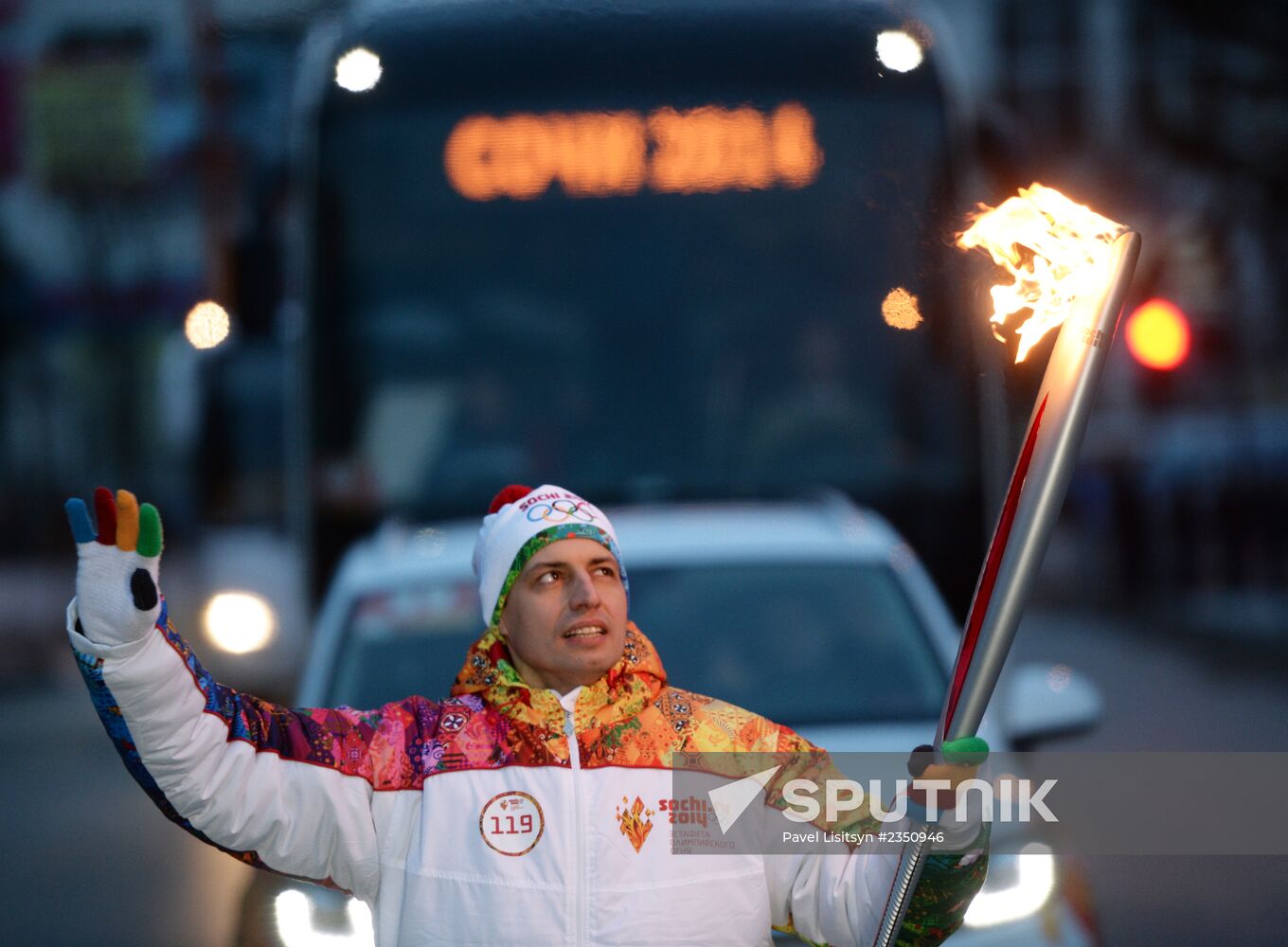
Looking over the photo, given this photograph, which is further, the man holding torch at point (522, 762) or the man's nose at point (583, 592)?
the man's nose at point (583, 592)

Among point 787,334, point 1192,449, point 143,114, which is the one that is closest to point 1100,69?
point 1192,449

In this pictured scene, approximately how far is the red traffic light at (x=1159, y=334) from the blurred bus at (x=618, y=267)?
272 centimetres

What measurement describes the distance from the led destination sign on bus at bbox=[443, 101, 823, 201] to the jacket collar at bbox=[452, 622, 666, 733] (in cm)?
350

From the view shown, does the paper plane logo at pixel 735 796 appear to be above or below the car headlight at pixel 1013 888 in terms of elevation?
below

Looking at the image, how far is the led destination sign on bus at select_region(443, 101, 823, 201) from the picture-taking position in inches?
232

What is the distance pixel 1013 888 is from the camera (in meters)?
3.69

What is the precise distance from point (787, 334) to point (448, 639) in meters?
2.30

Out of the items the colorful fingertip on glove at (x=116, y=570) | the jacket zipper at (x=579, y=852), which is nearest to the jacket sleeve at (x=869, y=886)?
the jacket zipper at (x=579, y=852)

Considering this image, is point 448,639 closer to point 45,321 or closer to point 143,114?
point 143,114

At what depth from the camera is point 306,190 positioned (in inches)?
255

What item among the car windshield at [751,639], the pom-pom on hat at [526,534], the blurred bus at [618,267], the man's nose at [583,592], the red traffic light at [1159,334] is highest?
the red traffic light at [1159,334]

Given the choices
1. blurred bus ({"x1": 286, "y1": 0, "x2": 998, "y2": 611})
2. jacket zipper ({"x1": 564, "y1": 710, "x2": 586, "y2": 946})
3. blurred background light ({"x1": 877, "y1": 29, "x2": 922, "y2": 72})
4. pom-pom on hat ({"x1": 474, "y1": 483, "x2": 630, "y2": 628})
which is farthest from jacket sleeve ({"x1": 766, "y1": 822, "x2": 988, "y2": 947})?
blurred background light ({"x1": 877, "y1": 29, "x2": 922, "y2": 72})

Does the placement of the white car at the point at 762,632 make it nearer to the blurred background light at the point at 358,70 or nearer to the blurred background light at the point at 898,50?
the blurred background light at the point at 898,50

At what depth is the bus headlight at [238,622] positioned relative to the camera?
474 centimetres
